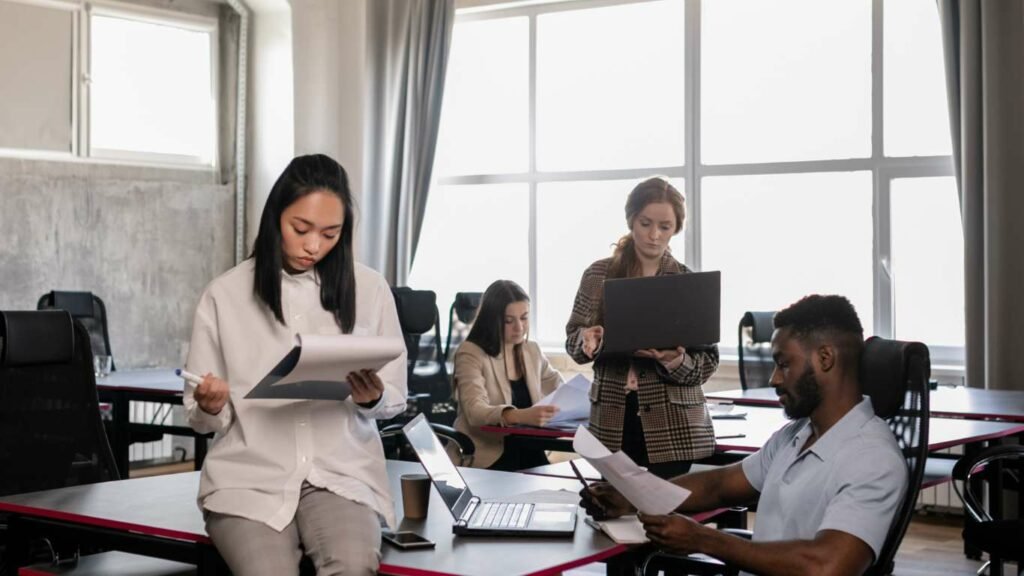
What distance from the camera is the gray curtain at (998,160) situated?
564 centimetres

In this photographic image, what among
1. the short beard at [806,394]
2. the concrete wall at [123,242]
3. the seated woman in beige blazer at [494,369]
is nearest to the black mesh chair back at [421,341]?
the seated woman in beige blazer at [494,369]

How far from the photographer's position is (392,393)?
7.72 feet

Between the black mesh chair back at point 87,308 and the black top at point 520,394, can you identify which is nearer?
the black top at point 520,394

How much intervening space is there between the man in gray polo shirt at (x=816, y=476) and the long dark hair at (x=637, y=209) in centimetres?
94

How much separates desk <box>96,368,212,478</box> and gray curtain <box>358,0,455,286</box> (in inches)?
79.5

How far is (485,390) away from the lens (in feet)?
14.7

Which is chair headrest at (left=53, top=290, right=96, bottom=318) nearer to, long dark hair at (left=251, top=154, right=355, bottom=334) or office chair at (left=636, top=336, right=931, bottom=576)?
long dark hair at (left=251, top=154, right=355, bottom=334)

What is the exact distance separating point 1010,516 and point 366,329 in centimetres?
410

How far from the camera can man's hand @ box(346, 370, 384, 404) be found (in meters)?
2.25

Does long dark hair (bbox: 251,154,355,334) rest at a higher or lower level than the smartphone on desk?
higher

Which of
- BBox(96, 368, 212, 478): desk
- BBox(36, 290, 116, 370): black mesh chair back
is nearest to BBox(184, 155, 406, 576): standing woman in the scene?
BBox(96, 368, 212, 478): desk

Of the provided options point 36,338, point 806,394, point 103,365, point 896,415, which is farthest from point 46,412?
point 103,365

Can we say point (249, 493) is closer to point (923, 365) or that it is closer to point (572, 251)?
point (923, 365)

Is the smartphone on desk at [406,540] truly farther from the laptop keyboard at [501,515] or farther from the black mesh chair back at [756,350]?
the black mesh chair back at [756,350]
